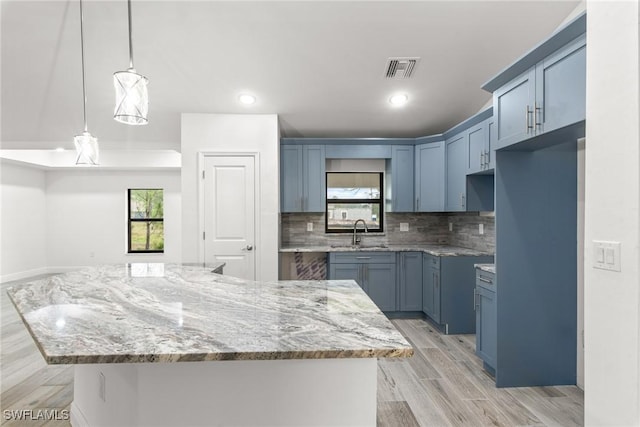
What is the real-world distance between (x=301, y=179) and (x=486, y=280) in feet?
8.90

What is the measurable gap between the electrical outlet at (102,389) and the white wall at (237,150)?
2.65 meters

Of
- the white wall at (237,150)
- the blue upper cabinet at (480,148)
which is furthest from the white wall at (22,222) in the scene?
the blue upper cabinet at (480,148)

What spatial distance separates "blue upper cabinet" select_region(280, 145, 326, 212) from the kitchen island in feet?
10.4

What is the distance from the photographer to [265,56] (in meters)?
3.62

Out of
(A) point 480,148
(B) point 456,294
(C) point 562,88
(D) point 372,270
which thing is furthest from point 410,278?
(C) point 562,88

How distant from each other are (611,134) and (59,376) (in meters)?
4.05

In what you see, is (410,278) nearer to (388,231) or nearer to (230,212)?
(388,231)

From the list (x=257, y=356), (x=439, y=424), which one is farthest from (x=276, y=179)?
(x=257, y=356)

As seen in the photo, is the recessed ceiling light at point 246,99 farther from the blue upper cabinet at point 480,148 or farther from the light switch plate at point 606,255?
the light switch plate at point 606,255

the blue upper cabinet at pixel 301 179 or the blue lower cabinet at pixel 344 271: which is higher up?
the blue upper cabinet at pixel 301 179

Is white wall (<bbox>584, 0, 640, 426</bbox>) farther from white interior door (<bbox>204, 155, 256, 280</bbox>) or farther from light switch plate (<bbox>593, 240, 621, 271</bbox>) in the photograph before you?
white interior door (<bbox>204, 155, 256, 280</bbox>)

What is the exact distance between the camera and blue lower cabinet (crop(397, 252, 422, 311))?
464cm

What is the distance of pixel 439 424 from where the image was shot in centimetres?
231

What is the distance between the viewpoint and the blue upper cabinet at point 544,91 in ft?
6.70
